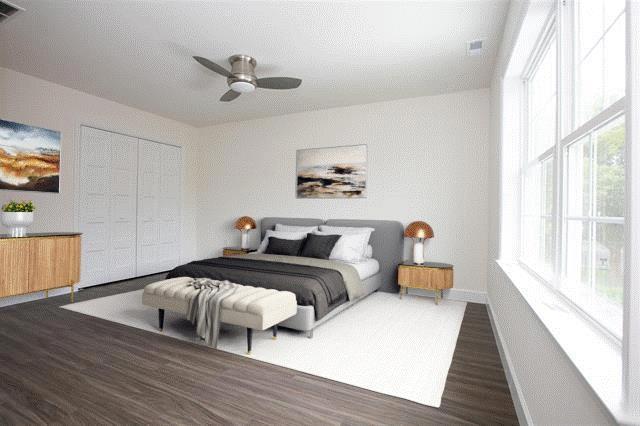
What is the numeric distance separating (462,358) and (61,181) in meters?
5.48

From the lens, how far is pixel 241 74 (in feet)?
11.6

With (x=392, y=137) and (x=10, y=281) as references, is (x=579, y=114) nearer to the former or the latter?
(x=392, y=137)

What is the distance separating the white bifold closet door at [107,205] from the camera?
4973 mm

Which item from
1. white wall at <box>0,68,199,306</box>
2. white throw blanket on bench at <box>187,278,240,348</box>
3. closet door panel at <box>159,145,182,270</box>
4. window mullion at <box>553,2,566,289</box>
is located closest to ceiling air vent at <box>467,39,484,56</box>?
window mullion at <box>553,2,566,289</box>

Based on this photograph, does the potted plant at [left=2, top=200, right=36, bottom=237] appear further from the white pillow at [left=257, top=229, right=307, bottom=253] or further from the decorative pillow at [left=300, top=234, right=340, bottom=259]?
the decorative pillow at [left=300, top=234, right=340, bottom=259]

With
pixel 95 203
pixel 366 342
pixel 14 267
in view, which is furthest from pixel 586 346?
pixel 95 203

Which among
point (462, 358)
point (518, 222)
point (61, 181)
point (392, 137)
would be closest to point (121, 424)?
point (462, 358)

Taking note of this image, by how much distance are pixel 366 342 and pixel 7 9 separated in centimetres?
429

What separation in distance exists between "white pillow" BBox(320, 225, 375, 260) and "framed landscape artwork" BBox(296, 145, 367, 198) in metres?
0.60

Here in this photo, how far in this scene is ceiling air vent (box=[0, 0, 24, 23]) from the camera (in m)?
2.74

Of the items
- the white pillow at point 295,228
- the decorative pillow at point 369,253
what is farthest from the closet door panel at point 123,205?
the decorative pillow at point 369,253

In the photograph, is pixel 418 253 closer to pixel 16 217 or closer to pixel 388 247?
pixel 388 247

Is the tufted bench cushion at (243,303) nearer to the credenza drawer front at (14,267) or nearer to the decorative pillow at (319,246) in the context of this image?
the decorative pillow at (319,246)

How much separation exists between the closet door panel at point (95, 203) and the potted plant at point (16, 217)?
3.30 ft
